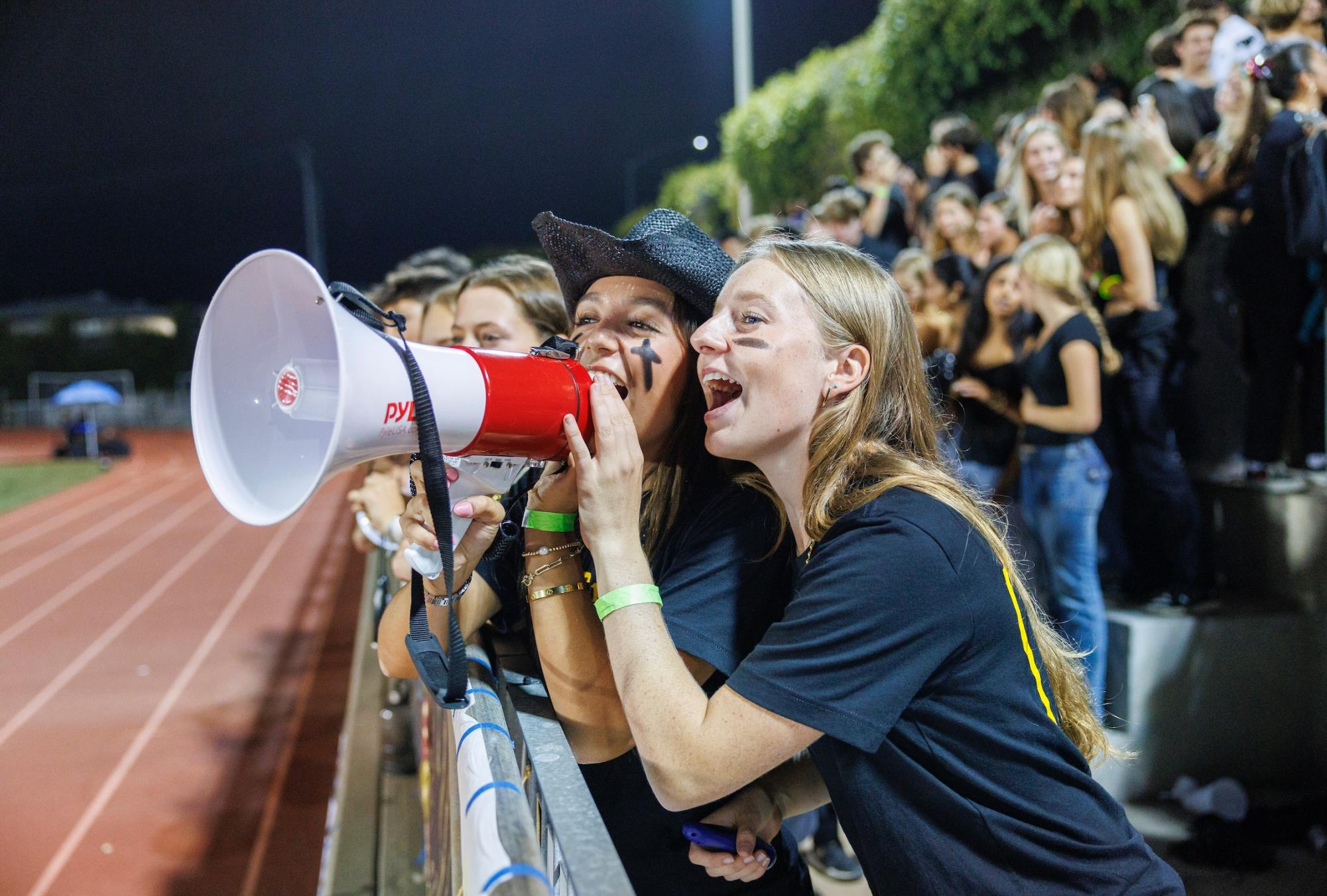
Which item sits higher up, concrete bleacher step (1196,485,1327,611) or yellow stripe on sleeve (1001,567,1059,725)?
yellow stripe on sleeve (1001,567,1059,725)

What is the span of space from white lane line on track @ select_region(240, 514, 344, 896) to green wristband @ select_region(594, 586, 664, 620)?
3.35 m

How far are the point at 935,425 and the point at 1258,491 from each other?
9.79ft

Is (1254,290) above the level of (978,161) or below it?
below

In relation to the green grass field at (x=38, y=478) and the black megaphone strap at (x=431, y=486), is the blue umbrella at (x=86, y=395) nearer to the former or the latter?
Answer: the green grass field at (x=38, y=478)

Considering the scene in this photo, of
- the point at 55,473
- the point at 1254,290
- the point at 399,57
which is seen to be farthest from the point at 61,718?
the point at 399,57

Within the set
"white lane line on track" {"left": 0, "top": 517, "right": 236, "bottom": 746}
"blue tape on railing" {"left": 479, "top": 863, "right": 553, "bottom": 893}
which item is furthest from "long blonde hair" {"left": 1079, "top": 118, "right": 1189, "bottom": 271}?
"white lane line on track" {"left": 0, "top": 517, "right": 236, "bottom": 746}

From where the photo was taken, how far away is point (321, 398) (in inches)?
48.7

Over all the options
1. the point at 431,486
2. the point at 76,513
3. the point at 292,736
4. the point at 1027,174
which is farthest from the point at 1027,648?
the point at 76,513

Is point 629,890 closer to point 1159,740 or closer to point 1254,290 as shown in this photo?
point 1159,740

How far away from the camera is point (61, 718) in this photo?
19.0 feet

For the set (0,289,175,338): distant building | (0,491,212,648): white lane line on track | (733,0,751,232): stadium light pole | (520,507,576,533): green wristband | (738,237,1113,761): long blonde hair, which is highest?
(0,289,175,338): distant building

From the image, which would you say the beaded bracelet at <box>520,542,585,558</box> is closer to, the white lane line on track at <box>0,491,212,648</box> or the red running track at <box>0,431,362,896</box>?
the red running track at <box>0,431,362,896</box>

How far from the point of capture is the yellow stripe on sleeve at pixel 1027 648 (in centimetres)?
123

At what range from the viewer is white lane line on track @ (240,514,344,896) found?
405 cm
